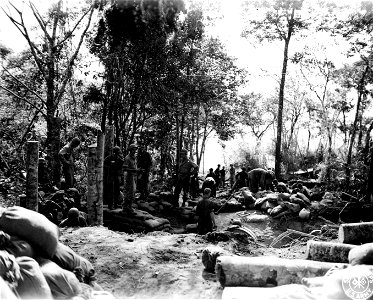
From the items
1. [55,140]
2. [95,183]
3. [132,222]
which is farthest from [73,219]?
[55,140]

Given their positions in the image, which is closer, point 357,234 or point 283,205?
point 357,234

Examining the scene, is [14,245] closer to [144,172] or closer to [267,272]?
[267,272]

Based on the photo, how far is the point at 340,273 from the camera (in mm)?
3029

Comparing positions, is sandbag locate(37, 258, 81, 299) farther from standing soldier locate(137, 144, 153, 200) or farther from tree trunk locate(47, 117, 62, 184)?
tree trunk locate(47, 117, 62, 184)

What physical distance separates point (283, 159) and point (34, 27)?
19.5 metres

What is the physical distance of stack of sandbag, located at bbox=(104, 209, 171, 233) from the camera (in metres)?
8.22

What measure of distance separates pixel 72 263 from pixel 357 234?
13.1 feet

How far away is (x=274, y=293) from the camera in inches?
120

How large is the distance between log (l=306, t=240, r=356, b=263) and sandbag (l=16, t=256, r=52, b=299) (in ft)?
11.1

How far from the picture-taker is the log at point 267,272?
379cm

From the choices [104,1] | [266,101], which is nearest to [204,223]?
[104,1]

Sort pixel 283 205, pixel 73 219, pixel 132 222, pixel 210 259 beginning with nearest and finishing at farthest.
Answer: pixel 210 259, pixel 73 219, pixel 132 222, pixel 283 205

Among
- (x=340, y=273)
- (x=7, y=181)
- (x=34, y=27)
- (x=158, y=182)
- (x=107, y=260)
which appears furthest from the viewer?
(x=158, y=182)

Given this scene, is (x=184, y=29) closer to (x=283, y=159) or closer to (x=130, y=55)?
(x=130, y=55)
